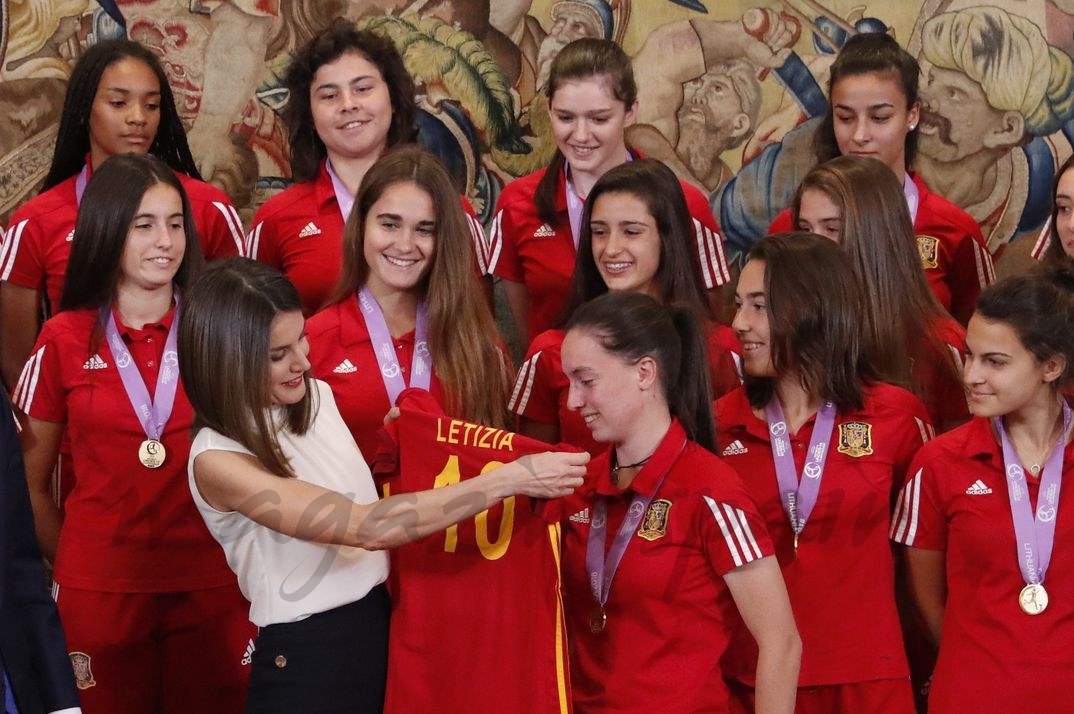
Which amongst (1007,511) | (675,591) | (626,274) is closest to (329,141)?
(626,274)

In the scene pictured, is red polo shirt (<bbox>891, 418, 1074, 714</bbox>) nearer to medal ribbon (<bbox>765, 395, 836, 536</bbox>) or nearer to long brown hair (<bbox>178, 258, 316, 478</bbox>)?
medal ribbon (<bbox>765, 395, 836, 536</bbox>)

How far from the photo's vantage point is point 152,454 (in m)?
4.45

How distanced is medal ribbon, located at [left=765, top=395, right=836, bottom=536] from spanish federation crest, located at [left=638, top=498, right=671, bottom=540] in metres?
0.53

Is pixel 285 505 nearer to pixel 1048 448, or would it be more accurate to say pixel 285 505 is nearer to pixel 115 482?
pixel 115 482

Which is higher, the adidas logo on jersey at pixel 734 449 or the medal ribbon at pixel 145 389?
the medal ribbon at pixel 145 389

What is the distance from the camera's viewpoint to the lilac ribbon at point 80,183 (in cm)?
540

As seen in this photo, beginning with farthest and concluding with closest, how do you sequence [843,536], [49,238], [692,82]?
[692,82]
[49,238]
[843,536]

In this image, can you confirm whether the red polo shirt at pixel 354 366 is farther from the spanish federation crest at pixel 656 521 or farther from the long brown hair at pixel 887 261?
the long brown hair at pixel 887 261

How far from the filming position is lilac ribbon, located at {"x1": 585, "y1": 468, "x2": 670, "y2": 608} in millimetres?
3658

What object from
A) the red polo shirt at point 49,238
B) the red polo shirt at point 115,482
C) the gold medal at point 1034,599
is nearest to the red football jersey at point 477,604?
the red polo shirt at point 115,482

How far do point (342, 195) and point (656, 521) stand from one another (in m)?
2.22

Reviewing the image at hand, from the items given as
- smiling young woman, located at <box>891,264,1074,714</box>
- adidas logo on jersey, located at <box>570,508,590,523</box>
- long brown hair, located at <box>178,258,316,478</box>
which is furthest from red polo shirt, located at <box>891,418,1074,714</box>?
long brown hair, located at <box>178,258,316,478</box>

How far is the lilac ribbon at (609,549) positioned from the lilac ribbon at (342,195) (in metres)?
2.04

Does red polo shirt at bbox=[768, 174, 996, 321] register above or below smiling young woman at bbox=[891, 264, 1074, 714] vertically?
above
